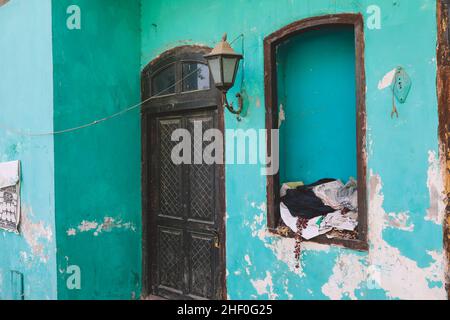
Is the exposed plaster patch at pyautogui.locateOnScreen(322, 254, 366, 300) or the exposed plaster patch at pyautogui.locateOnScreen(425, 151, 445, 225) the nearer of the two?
the exposed plaster patch at pyautogui.locateOnScreen(425, 151, 445, 225)

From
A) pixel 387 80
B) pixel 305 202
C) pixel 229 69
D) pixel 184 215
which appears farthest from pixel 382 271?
pixel 184 215

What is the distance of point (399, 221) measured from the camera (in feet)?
10.3

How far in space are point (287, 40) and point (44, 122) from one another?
2646 millimetres

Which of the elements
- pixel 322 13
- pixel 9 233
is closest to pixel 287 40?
pixel 322 13

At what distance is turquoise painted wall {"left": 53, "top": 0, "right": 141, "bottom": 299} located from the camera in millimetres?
4383

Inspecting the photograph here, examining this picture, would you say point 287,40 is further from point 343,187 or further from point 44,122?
point 44,122

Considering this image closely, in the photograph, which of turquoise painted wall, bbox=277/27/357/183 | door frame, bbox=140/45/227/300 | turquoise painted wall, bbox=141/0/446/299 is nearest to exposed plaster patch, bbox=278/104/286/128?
turquoise painted wall, bbox=277/27/357/183

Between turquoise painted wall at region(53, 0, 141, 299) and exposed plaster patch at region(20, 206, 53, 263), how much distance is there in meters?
0.21

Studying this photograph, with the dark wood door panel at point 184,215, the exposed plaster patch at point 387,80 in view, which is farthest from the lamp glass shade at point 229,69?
the exposed plaster patch at point 387,80

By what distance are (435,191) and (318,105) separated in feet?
4.82

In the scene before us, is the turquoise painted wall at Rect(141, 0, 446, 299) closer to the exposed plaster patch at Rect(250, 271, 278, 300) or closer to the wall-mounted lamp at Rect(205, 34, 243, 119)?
the exposed plaster patch at Rect(250, 271, 278, 300)

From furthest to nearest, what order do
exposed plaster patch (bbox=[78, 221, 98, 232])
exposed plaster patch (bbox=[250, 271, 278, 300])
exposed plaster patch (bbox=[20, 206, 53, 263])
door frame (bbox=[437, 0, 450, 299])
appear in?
exposed plaster patch (bbox=[78, 221, 98, 232]) < exposed plaster patch (bbox=[20, 206, 53, 263]) < exposed plaster patch (bbox=[250, 271, 278, 300]) < door frame (bbox=[437, 0, 450, 299])

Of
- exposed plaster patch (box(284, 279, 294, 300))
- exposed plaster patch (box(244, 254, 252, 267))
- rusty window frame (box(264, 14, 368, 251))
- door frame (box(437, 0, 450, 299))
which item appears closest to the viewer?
door frame (box(437, 0, 450, 299))

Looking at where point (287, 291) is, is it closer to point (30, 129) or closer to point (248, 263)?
point (248, 263)
